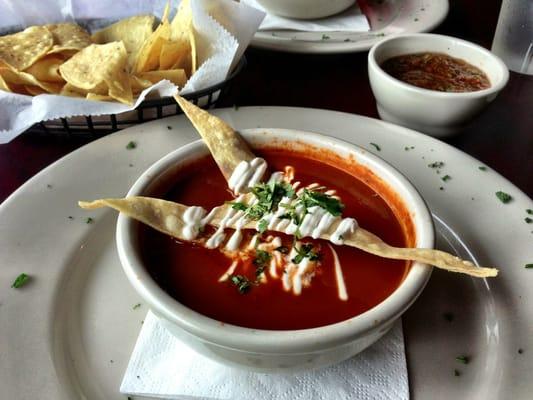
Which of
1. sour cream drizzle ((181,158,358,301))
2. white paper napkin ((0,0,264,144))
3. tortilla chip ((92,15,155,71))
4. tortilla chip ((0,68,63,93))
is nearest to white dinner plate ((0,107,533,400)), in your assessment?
white paper napkin ((0,0,264,144))

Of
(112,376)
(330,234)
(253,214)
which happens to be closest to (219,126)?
(253,214)

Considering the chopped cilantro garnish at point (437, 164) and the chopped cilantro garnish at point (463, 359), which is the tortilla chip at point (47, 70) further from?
the chopped cilantro garnish at point (463, 359)

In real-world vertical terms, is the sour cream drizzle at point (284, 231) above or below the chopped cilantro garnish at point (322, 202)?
below

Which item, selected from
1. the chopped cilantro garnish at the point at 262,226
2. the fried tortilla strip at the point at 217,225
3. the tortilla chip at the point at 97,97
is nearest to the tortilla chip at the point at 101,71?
the tortilla chip at the point at 97,97

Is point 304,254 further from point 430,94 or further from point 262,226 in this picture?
point 430,94

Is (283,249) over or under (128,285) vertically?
over

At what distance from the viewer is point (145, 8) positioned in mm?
2072

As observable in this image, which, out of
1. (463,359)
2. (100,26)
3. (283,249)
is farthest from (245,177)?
(100,26)

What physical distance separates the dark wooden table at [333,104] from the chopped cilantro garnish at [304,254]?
81cm

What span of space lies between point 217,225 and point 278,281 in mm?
181

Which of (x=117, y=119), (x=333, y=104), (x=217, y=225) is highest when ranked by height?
(x=217, y=225)

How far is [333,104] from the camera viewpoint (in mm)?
1888

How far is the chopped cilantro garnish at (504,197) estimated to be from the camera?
1351 millimetres

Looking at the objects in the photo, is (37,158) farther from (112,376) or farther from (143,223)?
(112,376)
